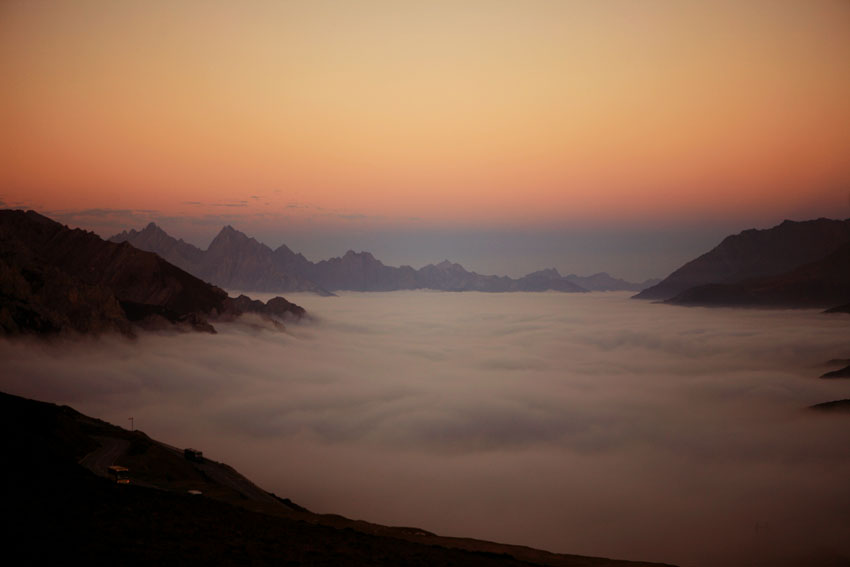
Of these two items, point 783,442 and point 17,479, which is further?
point 783,442

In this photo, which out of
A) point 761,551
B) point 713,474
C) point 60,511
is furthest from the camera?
point 713,474

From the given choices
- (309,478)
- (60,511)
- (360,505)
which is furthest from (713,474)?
(60,511)

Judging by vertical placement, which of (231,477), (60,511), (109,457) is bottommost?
(231,477)

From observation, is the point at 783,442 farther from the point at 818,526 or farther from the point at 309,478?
the point at 309,478

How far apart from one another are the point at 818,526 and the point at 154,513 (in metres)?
157

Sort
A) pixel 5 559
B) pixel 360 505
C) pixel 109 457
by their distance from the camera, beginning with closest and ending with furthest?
pixel 5 559 < pixel 109 457 < pixel 360 505

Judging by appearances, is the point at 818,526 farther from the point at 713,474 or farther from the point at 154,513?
the point at 154,513

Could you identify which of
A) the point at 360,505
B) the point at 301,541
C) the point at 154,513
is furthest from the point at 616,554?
the point at 154,513

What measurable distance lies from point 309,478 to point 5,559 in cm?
16557

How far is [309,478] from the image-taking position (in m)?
192

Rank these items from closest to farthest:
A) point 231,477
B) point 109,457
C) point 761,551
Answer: point 109,457
point 231,477
point 761,551

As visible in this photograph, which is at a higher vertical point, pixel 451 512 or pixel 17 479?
pixel 17 479

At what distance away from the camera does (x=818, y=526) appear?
136 meters

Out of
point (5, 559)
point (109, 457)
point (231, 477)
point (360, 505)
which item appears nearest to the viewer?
point (5, 559)
